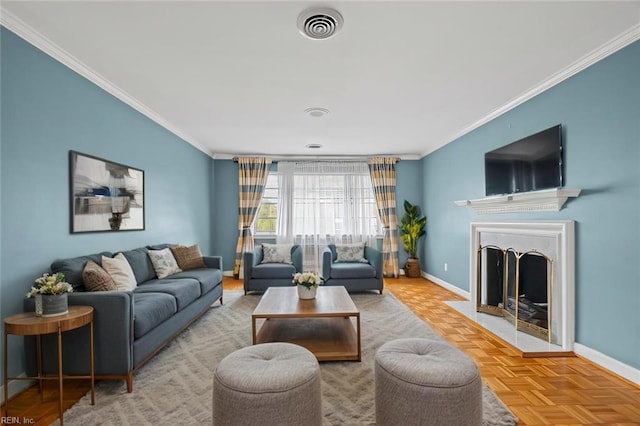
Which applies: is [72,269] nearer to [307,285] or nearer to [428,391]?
[307,285]

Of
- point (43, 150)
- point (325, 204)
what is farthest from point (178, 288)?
point (325, 204)

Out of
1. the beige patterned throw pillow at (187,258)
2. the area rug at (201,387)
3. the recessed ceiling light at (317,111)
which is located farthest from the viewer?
the beige patterned throw pillow at (187,258)

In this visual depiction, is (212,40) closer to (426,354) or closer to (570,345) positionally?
(426,354)

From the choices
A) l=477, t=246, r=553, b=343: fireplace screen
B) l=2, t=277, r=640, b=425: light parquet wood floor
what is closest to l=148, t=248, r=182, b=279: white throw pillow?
l=2, t=277, r=640, b=425: light parquet wood floor

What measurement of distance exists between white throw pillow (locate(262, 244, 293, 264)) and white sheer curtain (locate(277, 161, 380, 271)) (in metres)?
1.01

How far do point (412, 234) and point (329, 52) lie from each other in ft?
14.6

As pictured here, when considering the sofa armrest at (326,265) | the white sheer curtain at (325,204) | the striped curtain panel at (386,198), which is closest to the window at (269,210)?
the white sheer curtain at (325,204)

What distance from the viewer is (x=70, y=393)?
2184 mm

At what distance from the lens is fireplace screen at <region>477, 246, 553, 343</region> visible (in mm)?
3080

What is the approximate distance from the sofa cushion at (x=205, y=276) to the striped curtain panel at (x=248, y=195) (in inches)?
79.5

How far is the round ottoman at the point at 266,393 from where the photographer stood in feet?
4.84

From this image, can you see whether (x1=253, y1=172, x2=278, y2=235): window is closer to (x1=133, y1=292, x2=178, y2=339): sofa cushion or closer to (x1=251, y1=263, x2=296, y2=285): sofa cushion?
(x1=251, y1=263, x2=296, y2=285): sofa cushion

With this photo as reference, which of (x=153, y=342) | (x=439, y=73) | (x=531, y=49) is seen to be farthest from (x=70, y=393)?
(x=531, y=49)

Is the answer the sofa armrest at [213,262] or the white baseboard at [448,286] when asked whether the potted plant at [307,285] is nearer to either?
the sofa armrest at [213,262]
